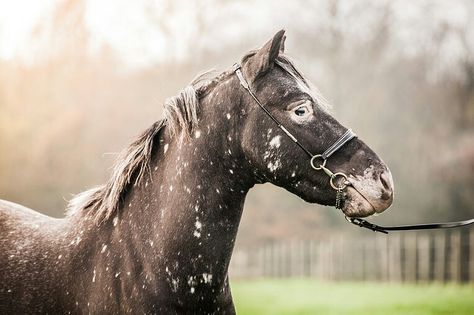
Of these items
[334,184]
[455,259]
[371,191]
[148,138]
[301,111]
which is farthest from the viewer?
[455,259]

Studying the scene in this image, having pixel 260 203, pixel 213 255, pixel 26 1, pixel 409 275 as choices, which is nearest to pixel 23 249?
pixel 213 255

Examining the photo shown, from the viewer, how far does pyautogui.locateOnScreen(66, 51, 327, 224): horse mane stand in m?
4.04

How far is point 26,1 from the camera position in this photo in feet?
80.9

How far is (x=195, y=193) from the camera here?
3.91m

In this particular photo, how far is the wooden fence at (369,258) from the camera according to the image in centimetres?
2523

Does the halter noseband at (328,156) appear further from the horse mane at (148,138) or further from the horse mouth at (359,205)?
the horse mane at (148,138)

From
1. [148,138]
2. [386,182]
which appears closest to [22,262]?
[148,138]

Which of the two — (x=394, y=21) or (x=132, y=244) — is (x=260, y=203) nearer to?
(x=394, y=21)

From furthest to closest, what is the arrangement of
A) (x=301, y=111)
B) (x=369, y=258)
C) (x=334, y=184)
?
(x=369, y=258)
(x=301, y=111)
(x=334, y=184)

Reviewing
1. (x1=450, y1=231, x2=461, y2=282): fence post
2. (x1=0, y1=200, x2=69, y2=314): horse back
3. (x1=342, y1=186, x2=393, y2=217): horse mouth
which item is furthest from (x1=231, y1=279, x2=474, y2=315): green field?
(x1=0, y1=200, x2=69, y2=314): horse back

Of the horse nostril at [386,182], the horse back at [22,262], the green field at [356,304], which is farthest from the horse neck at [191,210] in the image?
the green field at [356,304]

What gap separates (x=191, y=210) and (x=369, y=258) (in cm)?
2584

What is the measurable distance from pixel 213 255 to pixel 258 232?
30.7 meters

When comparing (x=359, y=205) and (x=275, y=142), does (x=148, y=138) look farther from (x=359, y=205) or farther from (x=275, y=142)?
(x=359, y=205)
